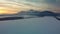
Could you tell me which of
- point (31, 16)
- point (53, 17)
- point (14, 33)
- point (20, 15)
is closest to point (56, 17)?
point (53, 17)

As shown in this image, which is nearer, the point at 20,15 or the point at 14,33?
the point at 14,33

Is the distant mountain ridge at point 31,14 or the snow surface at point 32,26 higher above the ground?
the distant mountain ridge at point 31,14

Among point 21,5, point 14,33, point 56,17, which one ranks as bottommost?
point 14,33

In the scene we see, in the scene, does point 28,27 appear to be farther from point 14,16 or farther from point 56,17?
point 56,17

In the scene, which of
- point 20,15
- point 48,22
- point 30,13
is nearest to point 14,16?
point 20,15

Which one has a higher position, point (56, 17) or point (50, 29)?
point (56, 17)

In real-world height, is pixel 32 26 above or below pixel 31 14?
below

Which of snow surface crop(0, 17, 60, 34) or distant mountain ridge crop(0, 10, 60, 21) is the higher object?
distant mountain ridge crop(0, 10, 60, 21)
